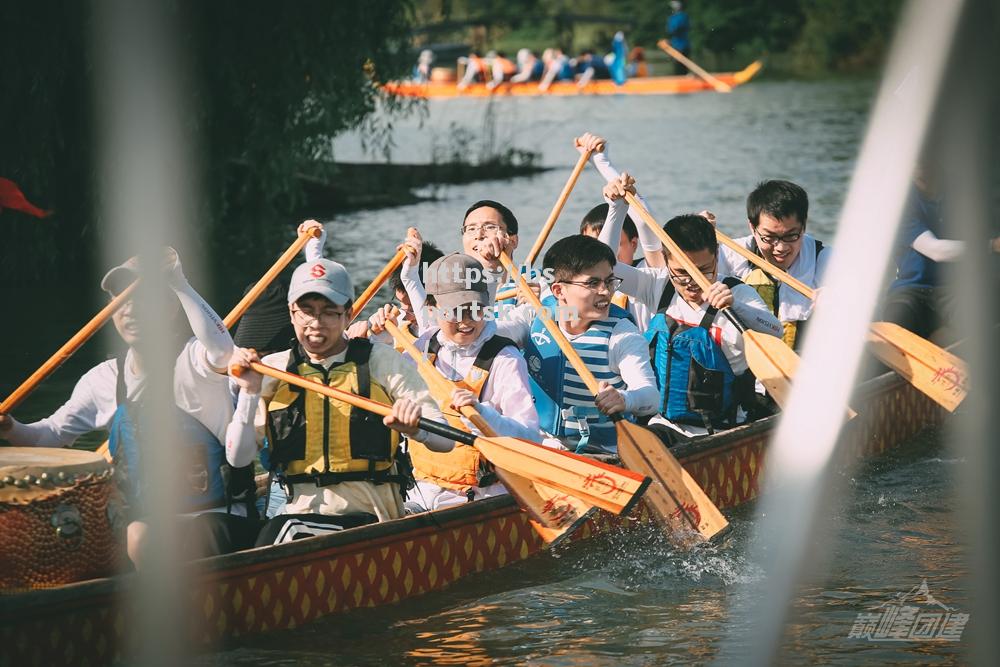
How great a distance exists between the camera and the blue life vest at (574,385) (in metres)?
7.14

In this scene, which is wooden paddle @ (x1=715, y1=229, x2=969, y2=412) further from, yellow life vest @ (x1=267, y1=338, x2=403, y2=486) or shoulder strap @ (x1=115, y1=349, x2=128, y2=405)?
shoulder strap @ (x1=115, y1=349, x2=128, y2=405)

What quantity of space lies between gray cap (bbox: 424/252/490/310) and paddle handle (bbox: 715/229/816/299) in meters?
2.20

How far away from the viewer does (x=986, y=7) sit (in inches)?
518

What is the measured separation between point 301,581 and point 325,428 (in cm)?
62

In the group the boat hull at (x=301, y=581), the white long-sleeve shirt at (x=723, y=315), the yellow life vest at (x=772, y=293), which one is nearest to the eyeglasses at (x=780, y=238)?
the yellow life vest at (x=772, y=293)

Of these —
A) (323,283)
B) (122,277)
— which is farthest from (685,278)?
(122,277)

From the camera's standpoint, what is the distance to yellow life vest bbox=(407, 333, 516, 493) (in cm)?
649

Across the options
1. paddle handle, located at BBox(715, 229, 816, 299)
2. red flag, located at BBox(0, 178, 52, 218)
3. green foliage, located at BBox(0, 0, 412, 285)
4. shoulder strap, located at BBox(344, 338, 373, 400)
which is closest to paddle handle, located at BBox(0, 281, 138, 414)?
shoulder strap, located at BBox(344, 338, 373, 400)

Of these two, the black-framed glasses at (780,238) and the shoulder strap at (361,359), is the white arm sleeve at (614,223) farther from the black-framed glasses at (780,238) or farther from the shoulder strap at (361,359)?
the shoulder strap at (361,359)

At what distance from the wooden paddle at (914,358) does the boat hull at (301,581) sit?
1.26 meters

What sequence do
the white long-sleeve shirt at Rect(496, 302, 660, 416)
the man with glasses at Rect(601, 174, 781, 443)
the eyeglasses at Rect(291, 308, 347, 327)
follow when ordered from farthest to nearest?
the man with glasses at Rect(601, 174, 781, 443) < the white long-sleeve shirt at Rect(496, 302, 660, 416) < the eyeglasses at Rect(291, 308, 347, 327)

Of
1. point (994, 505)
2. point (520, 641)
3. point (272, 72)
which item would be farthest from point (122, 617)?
point (272, 72)

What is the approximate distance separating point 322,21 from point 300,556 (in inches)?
352

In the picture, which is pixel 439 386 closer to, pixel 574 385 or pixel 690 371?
pixel 574 385
